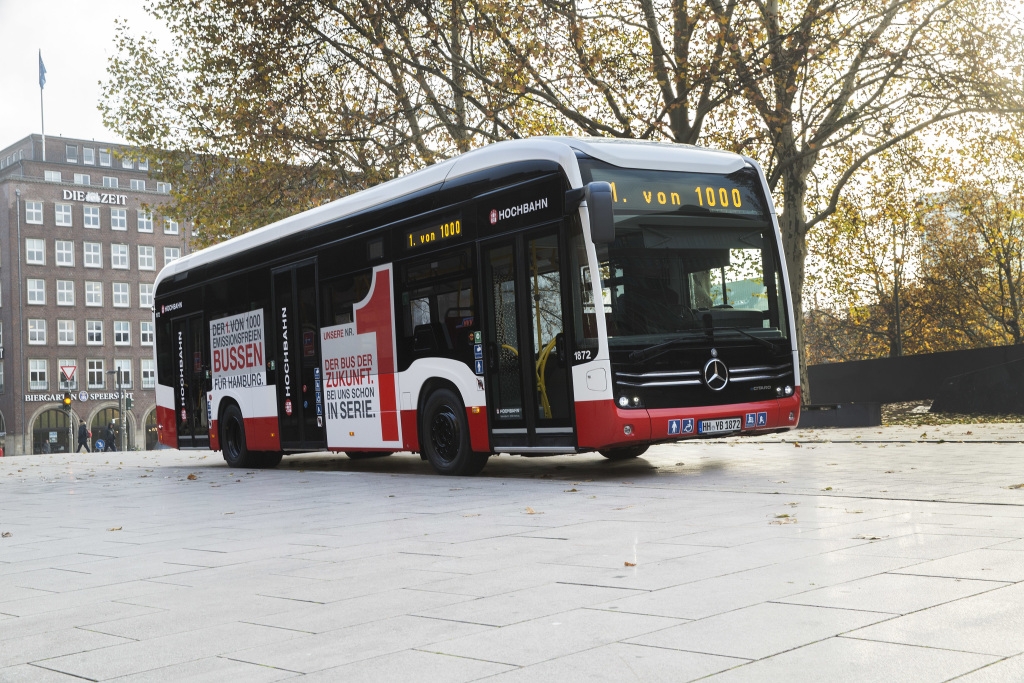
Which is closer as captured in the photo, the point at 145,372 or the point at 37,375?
the point at 37,375

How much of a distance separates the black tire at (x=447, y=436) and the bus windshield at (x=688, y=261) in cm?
252

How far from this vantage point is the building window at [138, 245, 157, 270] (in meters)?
86.9

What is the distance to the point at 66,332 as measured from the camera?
8269 centimetres

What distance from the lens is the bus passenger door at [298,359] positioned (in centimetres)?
1608

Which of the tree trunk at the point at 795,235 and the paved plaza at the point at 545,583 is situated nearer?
the paved plaza at the point at 545,583

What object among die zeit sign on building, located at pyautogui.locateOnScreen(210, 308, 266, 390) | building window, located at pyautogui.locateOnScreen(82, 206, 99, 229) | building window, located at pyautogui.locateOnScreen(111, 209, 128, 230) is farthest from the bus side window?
building window, located at pyautogui.locateOnScreen(111, 209, 128, 230)

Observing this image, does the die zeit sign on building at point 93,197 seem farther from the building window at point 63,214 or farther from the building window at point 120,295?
the building window at point 120,295

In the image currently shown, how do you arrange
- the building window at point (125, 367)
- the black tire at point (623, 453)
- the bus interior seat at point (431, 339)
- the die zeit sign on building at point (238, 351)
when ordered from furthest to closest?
the building window at point (125, 367) → the die zeit sign on building at point (238, 351) → the black tire at point (623, 453) → the bus interior seat at point (431, 339)

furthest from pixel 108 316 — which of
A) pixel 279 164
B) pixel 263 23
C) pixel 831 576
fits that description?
pixel 831 576

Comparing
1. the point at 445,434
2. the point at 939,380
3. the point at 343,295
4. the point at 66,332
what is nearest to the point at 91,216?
the point at 66,332

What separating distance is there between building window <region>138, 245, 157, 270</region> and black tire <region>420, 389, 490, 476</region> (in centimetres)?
7754

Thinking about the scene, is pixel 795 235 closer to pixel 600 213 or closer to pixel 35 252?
pixel 600 213

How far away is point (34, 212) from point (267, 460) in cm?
6989

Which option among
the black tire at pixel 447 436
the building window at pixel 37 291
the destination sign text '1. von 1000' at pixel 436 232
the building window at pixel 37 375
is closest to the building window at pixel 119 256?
the building window at pixel 37 291
